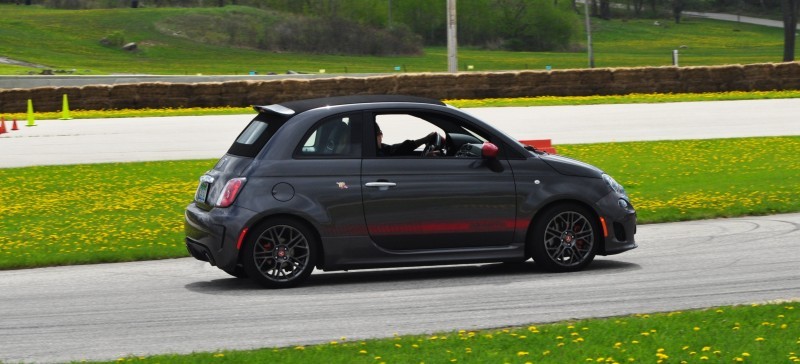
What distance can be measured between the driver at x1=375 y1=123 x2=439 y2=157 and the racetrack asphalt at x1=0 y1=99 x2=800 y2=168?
12.1 meters

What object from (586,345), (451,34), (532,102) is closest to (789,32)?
(451,34)

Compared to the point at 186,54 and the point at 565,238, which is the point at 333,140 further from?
the point at 186,54

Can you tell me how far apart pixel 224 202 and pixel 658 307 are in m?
3.35

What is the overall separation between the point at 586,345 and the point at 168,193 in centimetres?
1055

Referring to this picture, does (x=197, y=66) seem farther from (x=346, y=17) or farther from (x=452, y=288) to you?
(x=452, y=288)

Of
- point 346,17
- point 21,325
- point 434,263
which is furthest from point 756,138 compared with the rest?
point 346,17

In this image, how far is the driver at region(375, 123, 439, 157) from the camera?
1026 centimetres

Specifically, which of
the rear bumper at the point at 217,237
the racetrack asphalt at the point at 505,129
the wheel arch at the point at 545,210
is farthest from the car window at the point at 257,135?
the racetrack asphalt at the point at 505,129

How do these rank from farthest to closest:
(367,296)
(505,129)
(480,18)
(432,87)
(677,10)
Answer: (677,10), (480,18), (432,87), (505,129), (367,296)

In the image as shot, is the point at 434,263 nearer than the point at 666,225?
Yes

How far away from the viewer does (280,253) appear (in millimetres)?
9938

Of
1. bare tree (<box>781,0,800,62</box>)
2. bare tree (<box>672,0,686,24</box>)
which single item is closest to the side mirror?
bare tree (<box>781,0,800,62</box>)

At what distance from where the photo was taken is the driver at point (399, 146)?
1026 cm

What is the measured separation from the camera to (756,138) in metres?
23.6
